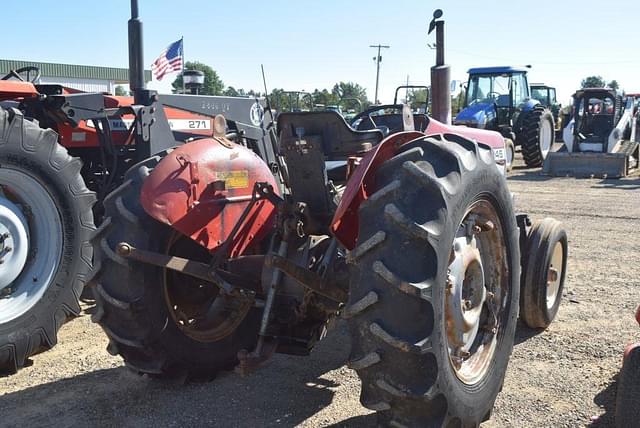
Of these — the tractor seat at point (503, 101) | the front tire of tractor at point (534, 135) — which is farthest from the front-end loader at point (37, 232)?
the tractor seat at point (503, 101)

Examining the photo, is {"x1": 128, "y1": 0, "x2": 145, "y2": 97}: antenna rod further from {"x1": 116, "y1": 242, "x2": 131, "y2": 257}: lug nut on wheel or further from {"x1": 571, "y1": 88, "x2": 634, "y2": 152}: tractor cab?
{"x1": 571, "y1": 88, "x2": 634, "y2": 152}: tractor cab

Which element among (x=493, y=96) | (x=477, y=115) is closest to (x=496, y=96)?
(x=493, y=96)

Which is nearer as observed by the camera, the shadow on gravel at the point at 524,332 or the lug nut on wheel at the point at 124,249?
the lug nut on wheel at the point at 124,249

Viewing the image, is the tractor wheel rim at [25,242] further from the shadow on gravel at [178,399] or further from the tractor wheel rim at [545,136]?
the tractor wheel rim at [545,136]

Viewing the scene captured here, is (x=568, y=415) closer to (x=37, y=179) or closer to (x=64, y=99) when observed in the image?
(x=37, y=179)

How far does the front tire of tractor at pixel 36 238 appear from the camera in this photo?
4.27 metres

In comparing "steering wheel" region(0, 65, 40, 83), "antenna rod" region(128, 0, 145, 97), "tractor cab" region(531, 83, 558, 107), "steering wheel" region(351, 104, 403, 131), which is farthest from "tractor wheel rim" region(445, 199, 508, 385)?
"tractor cab" region(531, 83, 558, 107)

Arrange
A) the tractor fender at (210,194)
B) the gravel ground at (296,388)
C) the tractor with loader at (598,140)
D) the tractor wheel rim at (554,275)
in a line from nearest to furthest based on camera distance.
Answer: the tractor fender at (210,194) < the gravel ground at (296,388) < the tractor wheel rim at (554,275) < the tractor with loader at (598,140)

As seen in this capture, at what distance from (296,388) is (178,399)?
2.19 ft

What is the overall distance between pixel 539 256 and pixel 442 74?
1694 millimetres

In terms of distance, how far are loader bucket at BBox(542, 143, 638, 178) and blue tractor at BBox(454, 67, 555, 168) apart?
1.10 metres

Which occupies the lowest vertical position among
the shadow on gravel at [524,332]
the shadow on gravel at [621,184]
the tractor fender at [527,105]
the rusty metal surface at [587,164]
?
the shadow on gravel at [524,332]

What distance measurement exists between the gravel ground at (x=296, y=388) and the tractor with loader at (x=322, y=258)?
0.80 feet

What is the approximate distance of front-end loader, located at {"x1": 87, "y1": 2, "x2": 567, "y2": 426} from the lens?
100 inches
